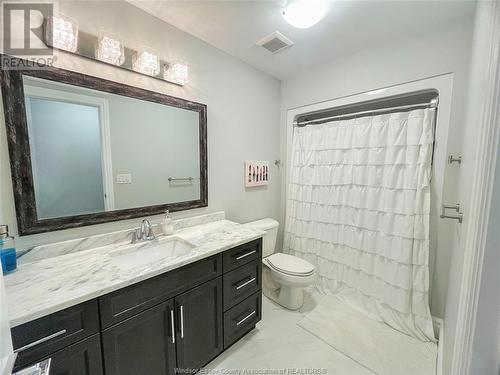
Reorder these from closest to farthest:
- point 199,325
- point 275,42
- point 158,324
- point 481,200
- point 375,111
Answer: point 481,200
point 158,324
point 199,325
point 275,42
point 375,111

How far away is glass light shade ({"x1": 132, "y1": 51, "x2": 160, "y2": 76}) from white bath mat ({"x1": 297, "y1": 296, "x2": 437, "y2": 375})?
7.59ft

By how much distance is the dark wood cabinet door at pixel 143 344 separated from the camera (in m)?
0.94

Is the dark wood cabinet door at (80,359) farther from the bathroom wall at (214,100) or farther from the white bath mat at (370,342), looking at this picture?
the white bath mat at (370,342)

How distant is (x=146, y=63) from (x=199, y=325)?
1736 mm

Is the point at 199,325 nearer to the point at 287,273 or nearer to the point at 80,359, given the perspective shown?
the point at 80,359

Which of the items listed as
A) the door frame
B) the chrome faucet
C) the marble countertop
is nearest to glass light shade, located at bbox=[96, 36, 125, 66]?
the door frame

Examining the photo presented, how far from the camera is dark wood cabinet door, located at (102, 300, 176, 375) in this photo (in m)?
0.94

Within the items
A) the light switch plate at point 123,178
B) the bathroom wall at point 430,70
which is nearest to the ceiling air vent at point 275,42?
the bathroom wall at point 430,70

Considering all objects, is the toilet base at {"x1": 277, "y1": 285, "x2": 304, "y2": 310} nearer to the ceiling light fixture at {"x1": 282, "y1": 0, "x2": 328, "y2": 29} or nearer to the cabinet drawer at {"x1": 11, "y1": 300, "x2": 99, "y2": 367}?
the cabinet drawer at {"x1": 11, "y1": 300, "x2": 99, "y2": 367}

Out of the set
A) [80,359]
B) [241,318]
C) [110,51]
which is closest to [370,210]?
[241,318]

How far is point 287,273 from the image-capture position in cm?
186

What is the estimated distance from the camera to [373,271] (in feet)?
6.15

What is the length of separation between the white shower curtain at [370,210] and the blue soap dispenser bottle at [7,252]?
86.1 inches

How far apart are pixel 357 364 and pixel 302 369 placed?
387mm
